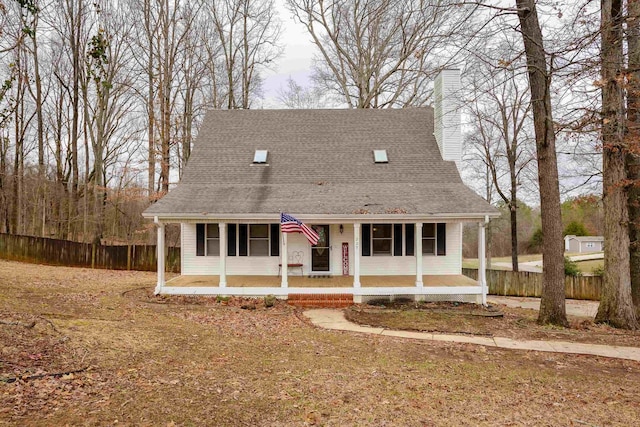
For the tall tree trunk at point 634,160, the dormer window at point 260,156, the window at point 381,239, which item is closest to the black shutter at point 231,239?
the dormer window at point 260,156

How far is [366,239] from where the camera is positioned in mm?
14117

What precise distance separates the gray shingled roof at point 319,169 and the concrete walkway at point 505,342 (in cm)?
A: 341

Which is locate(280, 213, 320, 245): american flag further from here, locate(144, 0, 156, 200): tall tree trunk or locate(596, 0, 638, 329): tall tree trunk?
locate(144, 0, 156, 200): tall tree trunk

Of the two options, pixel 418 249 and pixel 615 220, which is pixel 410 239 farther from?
pixel 615 220

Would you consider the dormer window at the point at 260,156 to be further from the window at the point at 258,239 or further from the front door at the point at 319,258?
the front door at the point at 319,258

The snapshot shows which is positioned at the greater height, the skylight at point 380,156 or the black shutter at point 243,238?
the skylight at point 380,156

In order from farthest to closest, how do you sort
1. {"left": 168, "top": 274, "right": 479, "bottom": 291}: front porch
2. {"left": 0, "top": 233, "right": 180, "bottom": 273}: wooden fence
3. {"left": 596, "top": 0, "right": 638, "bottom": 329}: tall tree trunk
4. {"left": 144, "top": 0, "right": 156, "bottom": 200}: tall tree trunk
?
{"left": 144, "top": 0, "right": 156, "bottom": 200}: tall tree trunk < {"left": 0, "top": 233, "right": 180, "bottom": 273}: wooden fence < {"left": 168, "top": 274, "right": 479, "bottom": 291}: front porch < {"left": 596, "top": 0, "right": 638, "bottom": 329}: tall tree trunk

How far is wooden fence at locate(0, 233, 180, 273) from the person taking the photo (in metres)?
19.5

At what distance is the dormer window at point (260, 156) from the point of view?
15844 millimetres

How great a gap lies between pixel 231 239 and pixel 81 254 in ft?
32.1

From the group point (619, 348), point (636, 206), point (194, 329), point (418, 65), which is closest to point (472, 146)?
point (418, 65)

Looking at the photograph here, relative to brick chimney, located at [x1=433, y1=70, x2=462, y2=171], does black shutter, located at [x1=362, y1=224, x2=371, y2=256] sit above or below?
below

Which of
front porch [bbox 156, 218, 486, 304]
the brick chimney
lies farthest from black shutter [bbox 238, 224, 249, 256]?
the brick chimney

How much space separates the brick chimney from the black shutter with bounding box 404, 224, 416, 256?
3.49m
